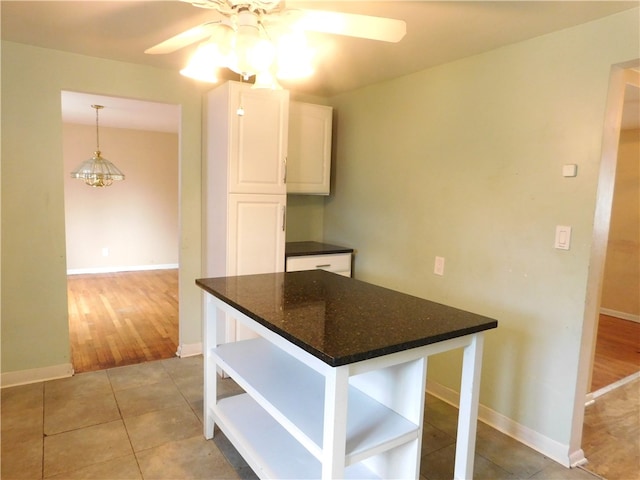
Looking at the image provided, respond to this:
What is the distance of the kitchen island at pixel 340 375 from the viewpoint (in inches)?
49.9

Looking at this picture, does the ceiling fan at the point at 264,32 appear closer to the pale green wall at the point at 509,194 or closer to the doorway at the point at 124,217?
the pale green wall at the point at 509,194

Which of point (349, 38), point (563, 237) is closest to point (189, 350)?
point (349, 38)

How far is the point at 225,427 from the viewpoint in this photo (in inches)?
78.4

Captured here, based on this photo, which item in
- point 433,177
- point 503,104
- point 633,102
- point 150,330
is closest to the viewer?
point 503,104

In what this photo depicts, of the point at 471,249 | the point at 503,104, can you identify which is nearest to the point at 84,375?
the point at 471,249

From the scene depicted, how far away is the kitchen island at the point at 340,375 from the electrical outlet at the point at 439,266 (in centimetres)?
83

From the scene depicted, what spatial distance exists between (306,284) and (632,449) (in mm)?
2017

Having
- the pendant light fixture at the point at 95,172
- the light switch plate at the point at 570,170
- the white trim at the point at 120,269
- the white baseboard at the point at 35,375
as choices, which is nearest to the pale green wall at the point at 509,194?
the light switch plate at the point at 570,170

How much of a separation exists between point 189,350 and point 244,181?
149 cm

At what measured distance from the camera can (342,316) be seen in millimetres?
1556

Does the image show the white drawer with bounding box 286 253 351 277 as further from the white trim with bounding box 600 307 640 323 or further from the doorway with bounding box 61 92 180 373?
the white trim with bounding box 600 307 640 323

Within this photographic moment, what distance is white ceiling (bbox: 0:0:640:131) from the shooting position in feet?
5.96

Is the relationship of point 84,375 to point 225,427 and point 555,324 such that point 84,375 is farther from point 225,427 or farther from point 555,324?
point 555,324

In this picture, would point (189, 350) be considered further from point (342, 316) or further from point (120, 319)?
point (342, 316)
